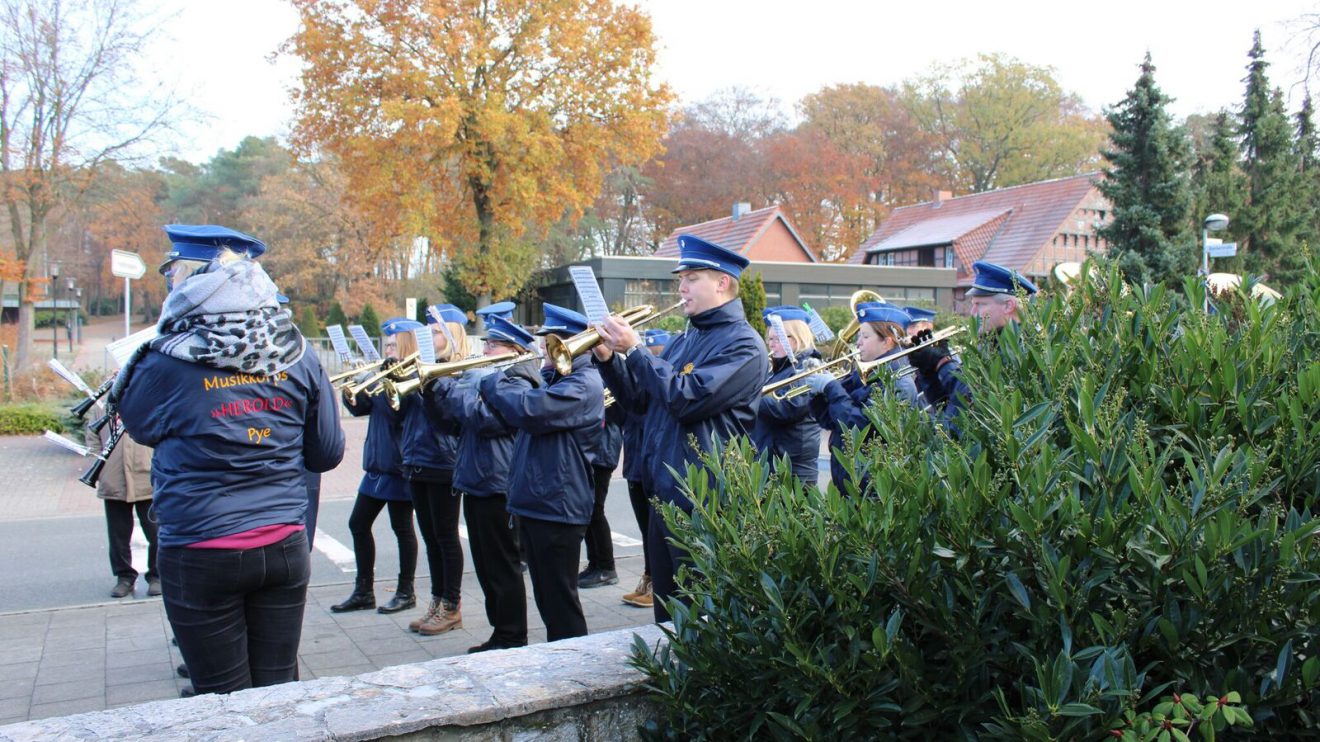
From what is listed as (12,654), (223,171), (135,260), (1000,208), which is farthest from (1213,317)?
(223,171)

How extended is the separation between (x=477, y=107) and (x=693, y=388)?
2344 cm

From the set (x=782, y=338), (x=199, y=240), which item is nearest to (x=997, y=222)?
(x=782, y=338)

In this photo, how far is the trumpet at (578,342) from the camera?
4105 mm

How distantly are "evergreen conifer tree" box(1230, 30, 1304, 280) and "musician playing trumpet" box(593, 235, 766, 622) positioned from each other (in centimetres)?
2755

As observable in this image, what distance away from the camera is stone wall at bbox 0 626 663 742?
7.53ft

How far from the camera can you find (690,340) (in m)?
4.42

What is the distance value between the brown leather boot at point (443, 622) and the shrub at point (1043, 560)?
3.85 metres

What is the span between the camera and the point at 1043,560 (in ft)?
6.12

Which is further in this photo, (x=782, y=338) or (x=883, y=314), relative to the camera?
(x=782, y=338)

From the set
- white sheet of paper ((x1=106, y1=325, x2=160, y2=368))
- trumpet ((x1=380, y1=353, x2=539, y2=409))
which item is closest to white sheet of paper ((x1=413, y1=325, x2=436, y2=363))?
trumpet ((x1=380, y1=353, x2=539, y2=409))

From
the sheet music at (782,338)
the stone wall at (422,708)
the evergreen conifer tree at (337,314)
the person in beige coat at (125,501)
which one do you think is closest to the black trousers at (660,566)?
the stone wall at (422,708)

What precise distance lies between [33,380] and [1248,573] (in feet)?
66.8

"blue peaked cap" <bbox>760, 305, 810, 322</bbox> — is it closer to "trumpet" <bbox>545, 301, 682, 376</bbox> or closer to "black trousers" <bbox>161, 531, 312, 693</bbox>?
"trumpet" <bbox>545, 301, 682, 376</bbox>

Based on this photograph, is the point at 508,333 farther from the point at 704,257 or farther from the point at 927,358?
the point at 927,358
